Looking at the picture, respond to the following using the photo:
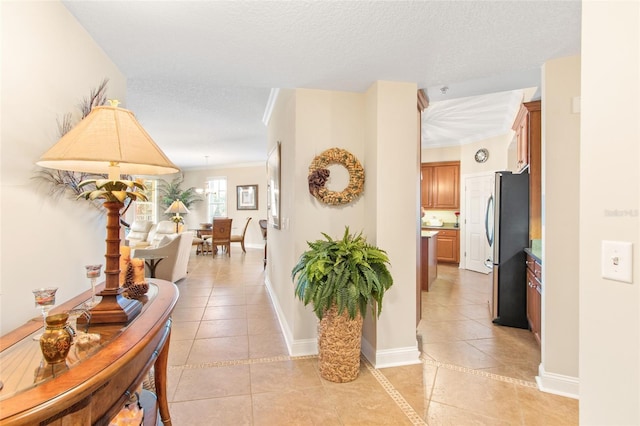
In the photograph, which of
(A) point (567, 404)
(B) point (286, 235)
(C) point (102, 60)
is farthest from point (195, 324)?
(A) point (567, 404)

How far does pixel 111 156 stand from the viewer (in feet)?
3.71

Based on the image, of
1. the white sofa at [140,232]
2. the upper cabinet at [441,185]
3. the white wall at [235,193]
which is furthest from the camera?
the white wall at [235,193]

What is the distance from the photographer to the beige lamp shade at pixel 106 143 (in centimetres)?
111

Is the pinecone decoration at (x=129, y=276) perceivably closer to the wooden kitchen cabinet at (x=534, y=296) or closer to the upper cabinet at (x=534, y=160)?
the wooden kitchen cabinet at (x=534, y=296)

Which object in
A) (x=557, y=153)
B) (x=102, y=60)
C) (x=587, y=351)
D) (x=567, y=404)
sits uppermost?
(x=102, y=60)

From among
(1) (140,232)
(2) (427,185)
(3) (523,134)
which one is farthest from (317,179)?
(1) (140,232)

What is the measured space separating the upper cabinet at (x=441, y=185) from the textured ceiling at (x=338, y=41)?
414cm

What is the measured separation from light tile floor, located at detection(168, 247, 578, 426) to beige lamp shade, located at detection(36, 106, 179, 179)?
5.41 feet

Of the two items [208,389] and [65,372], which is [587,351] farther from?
[208,389]

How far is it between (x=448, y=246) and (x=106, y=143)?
6854 mm

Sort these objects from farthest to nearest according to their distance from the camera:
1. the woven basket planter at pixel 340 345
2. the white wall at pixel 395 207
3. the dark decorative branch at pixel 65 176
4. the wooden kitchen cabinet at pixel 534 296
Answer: the wooden kitchen cabinet at pixel 534 296 → the white wall at pixel 395 207 → the woven basket planter at pixel 340 345 → the dark decorative branch at pixel 65 176

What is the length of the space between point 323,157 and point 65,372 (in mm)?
2196

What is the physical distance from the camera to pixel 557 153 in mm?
2205

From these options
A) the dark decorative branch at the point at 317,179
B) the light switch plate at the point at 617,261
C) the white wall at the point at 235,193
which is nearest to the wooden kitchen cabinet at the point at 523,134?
the dark decorative branch at the point at 317,179
